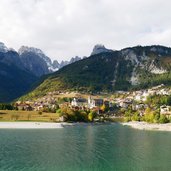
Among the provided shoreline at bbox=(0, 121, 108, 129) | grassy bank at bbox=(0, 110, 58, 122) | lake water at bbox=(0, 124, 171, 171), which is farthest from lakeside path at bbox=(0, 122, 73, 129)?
lake water at bbox=(0, 124, 171, 171)

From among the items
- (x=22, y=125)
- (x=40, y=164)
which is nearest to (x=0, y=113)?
(x=22, y=125)

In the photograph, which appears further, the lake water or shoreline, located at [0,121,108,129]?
shoreline, located at [0,121,108,129]

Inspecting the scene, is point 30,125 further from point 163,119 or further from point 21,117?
point 163,119

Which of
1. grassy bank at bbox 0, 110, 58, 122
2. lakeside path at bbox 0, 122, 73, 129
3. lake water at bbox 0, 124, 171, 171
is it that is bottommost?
lake water at bbox 0, 124, 171, 171

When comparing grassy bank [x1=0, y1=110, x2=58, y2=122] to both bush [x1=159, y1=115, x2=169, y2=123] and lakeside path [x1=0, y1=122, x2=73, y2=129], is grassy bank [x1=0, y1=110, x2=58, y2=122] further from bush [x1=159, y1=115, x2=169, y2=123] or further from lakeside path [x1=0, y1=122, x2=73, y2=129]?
bush [x1=159, y1=115, x2=169, y2=123]

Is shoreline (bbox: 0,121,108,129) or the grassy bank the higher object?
the grassy bank

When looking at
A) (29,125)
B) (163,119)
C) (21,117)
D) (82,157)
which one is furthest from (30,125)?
(82,157)

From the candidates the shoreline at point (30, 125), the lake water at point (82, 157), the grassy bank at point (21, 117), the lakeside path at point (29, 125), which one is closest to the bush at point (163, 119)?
the shoreline at point (30, 125)

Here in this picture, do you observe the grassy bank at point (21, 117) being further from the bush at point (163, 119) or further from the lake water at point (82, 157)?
the lake water at point (82, 157)

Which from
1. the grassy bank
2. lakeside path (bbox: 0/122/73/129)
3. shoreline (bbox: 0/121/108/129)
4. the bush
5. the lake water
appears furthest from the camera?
the bush

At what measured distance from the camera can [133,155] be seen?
8000 cm

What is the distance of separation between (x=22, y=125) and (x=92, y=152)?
86144 millimetres

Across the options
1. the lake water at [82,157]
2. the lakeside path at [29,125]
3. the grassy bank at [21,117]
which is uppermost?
the grassy bank at [21,117]

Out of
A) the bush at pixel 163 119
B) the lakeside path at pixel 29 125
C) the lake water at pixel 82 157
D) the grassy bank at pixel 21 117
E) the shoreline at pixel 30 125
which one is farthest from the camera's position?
the bush at pixel 163 119
